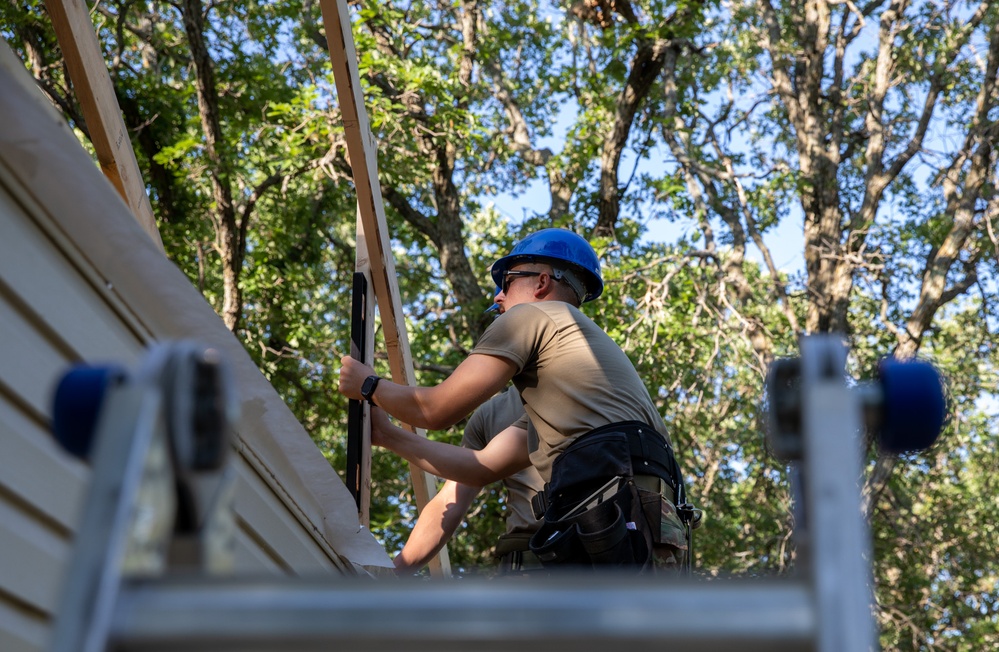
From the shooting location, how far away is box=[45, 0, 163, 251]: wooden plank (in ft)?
8.96

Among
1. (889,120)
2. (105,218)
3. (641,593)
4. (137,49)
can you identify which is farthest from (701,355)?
(641,593)

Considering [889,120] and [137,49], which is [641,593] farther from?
[889,120]

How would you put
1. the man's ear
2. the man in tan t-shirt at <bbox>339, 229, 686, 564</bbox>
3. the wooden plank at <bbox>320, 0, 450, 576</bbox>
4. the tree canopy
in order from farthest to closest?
the tree canopy → the man's ear → the wooden plank at <bbox>320, 0, 450, 576</bbox> → the man in tan t-shirt at <bbox>339, 229, 686, 564</bbox>

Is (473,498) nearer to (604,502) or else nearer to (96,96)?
(604,502)

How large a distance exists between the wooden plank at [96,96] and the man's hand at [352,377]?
728mm

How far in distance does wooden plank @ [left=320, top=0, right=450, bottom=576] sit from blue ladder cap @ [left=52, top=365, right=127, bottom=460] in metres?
2.75

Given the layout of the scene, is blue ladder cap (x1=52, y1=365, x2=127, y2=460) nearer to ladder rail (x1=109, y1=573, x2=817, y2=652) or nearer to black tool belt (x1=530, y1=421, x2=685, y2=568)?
ladder rail (x1=109, y1=573, x2=817, y2=652)

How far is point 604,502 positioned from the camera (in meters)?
2.81

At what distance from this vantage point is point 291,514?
2406 mm

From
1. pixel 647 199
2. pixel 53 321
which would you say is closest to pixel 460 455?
pixel 53 321

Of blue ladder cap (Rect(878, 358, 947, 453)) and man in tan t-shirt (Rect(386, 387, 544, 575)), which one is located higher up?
man in tan t-shirt (Rect(386, 387, 544, 575))

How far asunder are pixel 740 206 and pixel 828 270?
1.31 m

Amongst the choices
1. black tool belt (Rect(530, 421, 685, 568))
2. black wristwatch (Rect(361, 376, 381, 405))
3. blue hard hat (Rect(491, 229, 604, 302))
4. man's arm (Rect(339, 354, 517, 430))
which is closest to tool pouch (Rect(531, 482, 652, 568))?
black tool belt (Rect(530, 421, 685, 568))

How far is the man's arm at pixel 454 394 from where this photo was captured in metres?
3.09
